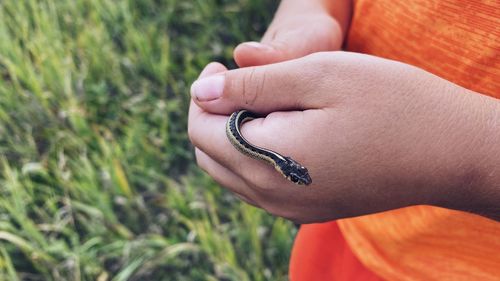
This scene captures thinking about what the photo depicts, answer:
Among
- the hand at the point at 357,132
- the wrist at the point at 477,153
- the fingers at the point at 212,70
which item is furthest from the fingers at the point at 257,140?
the wrist at the point at 477,153

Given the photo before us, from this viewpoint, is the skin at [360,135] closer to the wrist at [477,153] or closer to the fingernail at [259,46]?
the wrist at [477,153]

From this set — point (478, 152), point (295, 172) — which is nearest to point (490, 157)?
point (478, 152)

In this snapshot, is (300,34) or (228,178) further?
(300,34)

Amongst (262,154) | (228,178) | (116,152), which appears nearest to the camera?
(262,154)

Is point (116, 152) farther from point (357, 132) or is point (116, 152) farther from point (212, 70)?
point (357, 132)

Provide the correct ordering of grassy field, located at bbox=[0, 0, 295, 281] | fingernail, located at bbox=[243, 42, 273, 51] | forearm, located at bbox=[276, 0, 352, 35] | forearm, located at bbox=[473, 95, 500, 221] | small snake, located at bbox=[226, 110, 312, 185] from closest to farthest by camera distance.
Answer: forearm, located at bbox=[473, 95, 500, 221] → small snake, located at bbox=[226, 110, 312, 185] → fingernail, located at bbox=[243, 42, 273, 51] → forearm, located at bbox=[276, 0, 352, 35] → grassy field, located at bbox=[0, 0, 295, 281]

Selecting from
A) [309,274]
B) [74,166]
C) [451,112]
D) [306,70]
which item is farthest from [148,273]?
[451,112]

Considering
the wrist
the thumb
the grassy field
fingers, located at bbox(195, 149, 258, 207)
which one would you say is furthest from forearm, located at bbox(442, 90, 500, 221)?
the grassy field

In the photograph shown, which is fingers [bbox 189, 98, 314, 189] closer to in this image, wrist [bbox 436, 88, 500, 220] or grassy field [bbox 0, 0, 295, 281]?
wrist [bbox 436, 88, 500, 220]
